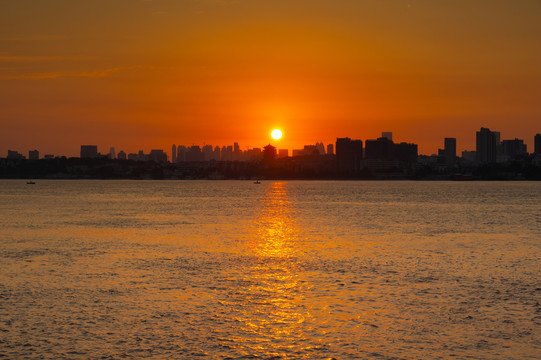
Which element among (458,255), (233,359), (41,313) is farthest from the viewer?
(458,255)

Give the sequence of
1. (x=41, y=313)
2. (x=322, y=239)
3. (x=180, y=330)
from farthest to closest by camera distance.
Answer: (x=322, y=239) → (x=41, y=313) → (x=180, y=330)

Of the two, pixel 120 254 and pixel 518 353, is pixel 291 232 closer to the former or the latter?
pixel 120 254

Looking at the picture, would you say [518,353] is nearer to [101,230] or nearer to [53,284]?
[53,284]

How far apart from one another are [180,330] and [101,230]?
44216 mm

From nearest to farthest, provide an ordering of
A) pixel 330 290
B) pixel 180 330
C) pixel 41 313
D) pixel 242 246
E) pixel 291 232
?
pixel 180 330 < pixel 41 313 < pixel 330 290 < pixel 242 246 < pixel 291 232

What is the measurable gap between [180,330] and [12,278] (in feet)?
48.4

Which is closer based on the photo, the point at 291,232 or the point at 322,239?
the point at 322,239

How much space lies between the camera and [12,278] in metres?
30.8

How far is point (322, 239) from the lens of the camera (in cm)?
5328

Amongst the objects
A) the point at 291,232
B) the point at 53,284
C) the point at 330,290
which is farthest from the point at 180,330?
the point at 291,232

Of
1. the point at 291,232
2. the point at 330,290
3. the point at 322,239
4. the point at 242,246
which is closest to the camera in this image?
the point at 330,290

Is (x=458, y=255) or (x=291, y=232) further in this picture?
(x=291, y=232)

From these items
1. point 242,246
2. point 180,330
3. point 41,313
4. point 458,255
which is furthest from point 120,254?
point 458,255

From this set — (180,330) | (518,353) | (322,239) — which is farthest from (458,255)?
(180,330)
